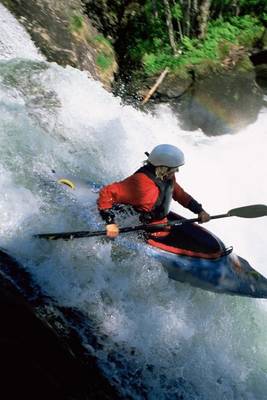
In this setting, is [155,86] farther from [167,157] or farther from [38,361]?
[38,361]

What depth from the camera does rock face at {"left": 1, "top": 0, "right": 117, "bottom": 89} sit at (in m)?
7.60

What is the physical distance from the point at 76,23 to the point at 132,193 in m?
5.14

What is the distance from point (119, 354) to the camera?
3.92m

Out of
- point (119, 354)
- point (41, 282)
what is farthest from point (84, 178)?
point (119, 354)

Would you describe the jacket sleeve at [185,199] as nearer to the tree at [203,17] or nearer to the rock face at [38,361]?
the rock face at [38,361]

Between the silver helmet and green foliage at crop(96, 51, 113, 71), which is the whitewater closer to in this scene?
the silver helmet

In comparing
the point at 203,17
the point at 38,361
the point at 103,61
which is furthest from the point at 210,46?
the point at 38,361

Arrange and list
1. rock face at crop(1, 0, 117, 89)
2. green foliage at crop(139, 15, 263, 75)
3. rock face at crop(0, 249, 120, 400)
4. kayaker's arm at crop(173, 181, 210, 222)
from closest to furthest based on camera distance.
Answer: rock face at crop(0, 249, 120, 400)
kayaker's arm at crop(173, 181, 210, 222)
rock face at crop(1, 0, 117, 89)
green foliage at crop(139, 15, 263, 75)

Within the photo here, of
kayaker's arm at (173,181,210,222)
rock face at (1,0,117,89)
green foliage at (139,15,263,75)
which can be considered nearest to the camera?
kayaker's arm at (173,181,210,222)

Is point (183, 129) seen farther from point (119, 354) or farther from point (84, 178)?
point (119, 354)

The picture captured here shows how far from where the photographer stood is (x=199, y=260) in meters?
4.77

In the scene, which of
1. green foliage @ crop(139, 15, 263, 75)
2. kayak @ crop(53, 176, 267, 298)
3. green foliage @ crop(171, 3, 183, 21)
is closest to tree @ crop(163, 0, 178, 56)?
green foliage @ crop(139, 15, 263, 75)

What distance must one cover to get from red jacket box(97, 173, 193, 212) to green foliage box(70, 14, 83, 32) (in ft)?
15.9

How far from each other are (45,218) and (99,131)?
7.76ft
